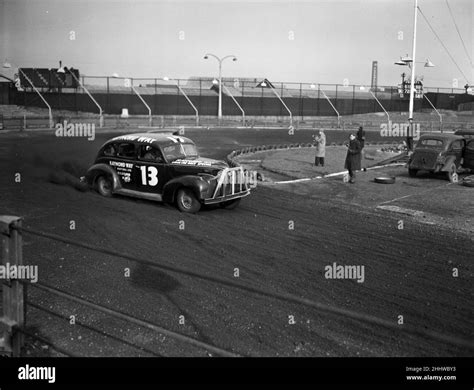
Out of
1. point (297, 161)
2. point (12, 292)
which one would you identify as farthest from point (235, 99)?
point (12, 292)

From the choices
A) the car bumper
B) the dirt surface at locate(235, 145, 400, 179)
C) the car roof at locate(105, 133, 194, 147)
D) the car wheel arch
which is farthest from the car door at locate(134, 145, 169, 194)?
the dirt surface at locate(235, 145, 400, 179)

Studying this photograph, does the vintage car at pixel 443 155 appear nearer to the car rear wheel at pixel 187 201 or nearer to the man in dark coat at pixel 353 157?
the man in dark coat at pixel 353 157

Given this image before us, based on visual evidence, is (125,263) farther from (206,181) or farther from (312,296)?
(206,181)

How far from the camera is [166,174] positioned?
12.4 meters

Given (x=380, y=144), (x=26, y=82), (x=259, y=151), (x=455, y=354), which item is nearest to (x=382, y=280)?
(x=455, y=354)

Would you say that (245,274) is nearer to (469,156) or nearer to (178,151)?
(178,151)

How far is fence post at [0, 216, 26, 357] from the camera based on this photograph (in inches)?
172

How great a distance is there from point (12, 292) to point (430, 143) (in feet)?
57.3

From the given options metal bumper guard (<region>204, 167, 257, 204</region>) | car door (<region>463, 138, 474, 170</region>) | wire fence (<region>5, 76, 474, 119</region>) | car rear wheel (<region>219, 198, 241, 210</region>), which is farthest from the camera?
wire fence (<region>5, 76, 474, 119</region>)

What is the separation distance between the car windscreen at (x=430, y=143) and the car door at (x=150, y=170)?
11017 millimetres

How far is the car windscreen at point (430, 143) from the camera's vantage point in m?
19.0

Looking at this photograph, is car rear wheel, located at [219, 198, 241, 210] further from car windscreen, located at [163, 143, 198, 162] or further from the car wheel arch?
the car wheel arch

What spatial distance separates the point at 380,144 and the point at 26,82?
111ft

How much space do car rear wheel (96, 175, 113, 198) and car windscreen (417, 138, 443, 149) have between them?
1178 cm
